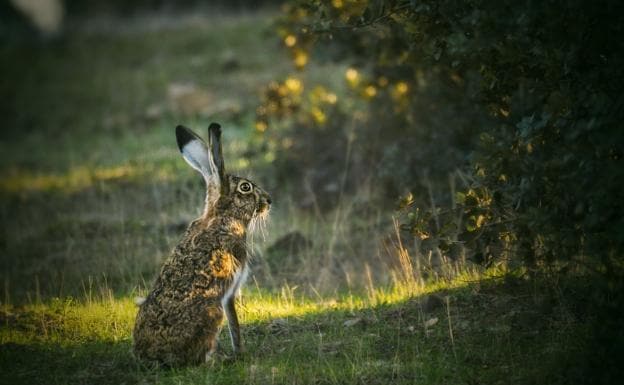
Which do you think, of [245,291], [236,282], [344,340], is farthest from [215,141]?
[245,291]

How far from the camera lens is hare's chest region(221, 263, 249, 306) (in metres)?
7.47

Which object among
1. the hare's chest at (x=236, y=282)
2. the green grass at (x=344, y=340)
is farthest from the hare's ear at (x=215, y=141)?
the green grass at (x=344, y=340)

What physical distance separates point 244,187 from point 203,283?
1264mm

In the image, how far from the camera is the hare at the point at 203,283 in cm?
720

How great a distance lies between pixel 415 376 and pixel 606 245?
5.99ft

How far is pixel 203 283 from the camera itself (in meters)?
7.35

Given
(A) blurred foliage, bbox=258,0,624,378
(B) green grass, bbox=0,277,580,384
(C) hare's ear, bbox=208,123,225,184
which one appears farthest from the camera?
(C) hare's ear, bbox=208,123,225,184

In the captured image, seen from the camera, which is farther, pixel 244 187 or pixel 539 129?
pixel 244 187

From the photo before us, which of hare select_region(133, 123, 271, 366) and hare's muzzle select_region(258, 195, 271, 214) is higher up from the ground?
hare's muzzle select_region(258, 195, 271, 214)

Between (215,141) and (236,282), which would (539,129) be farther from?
(236,282)

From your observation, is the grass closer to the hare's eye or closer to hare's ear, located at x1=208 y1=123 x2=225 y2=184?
the hare's eye

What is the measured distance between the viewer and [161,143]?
2083cm

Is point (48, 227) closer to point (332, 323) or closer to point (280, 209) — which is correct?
point (280, 209)

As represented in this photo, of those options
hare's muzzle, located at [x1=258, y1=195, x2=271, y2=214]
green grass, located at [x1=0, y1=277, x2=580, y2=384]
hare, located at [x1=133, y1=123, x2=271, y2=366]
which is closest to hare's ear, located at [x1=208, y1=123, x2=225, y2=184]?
hare, located at [x1=133, y1=123, x2=271, y2=366]
